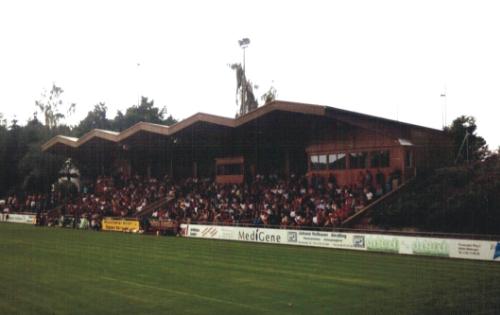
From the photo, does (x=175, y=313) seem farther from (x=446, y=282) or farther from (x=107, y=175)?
(x=107, y=175)

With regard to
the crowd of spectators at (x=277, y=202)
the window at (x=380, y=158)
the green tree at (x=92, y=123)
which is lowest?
the crowd of spectators at (x=277, y=202)

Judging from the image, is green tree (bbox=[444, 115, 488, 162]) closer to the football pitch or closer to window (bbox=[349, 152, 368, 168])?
window (bbox=[349, 152, 368, 168])

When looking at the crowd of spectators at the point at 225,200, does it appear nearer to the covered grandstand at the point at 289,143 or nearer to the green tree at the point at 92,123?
the covered grandstand at the point at 289,143

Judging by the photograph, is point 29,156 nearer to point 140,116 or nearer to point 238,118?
point 140,116

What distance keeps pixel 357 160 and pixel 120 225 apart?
57.7 ft

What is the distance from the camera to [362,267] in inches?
789

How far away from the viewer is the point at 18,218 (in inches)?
2109

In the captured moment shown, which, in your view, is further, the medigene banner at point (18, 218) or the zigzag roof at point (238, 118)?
the medigene banner at point (18, 218)

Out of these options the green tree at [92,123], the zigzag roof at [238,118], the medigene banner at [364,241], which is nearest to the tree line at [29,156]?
the green tree at [92,123]

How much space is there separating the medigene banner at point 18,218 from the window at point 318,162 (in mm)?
26589

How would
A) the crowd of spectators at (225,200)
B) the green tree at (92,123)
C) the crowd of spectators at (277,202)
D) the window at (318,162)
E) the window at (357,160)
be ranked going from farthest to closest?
the green tree at (92,123) → the window at (318,162) → the window at (357,160) → the crowd of spectators at (225,200) → the crowd of spectators at (277,202)

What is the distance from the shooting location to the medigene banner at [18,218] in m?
51.5

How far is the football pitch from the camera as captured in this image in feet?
42.0

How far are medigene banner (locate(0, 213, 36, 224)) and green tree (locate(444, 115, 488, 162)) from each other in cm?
3651
